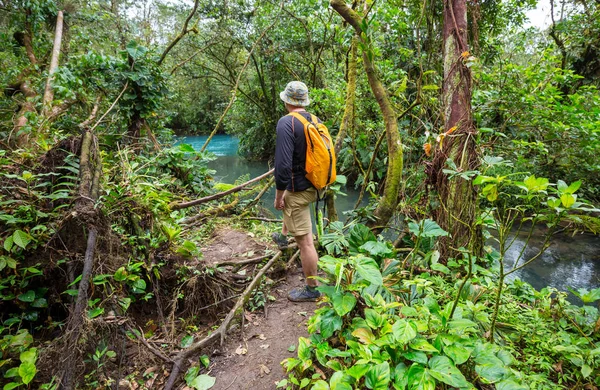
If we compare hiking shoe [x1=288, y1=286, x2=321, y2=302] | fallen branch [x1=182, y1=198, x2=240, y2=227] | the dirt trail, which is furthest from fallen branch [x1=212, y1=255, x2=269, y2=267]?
fallen branch [x1=182, y1=198, x2=240, y2=227]

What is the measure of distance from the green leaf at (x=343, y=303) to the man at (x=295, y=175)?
790 millimetres

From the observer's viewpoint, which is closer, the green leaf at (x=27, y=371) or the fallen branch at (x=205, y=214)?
the green leaf at (x=27, y=371)

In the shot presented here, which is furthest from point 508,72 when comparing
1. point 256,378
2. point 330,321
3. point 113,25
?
point 113,25

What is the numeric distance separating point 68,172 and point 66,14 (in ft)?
24.4

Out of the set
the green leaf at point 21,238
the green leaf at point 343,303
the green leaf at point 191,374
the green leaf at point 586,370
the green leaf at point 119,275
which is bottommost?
the green leaf at point 191,374

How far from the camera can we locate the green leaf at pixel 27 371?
65.7 inches

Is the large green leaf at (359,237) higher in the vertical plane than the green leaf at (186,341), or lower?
higher

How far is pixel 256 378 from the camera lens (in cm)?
219

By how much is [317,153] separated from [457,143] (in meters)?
1.51

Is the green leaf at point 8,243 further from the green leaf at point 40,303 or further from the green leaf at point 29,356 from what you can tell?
the green leaf at point 29,356

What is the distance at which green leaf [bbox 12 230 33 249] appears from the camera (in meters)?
1.83

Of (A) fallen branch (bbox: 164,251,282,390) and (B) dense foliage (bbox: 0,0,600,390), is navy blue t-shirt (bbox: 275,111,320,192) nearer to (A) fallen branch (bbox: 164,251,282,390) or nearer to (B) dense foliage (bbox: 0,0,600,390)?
(B) dense foliage (bbox: 0,0,600,390)

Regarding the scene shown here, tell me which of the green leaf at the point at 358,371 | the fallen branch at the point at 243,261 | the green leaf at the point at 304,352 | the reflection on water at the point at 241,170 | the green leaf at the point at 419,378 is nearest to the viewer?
the green leaf at the point at 419,378

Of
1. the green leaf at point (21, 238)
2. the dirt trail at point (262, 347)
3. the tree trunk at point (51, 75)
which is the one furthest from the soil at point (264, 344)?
the tree trunk at point (51, 75)
